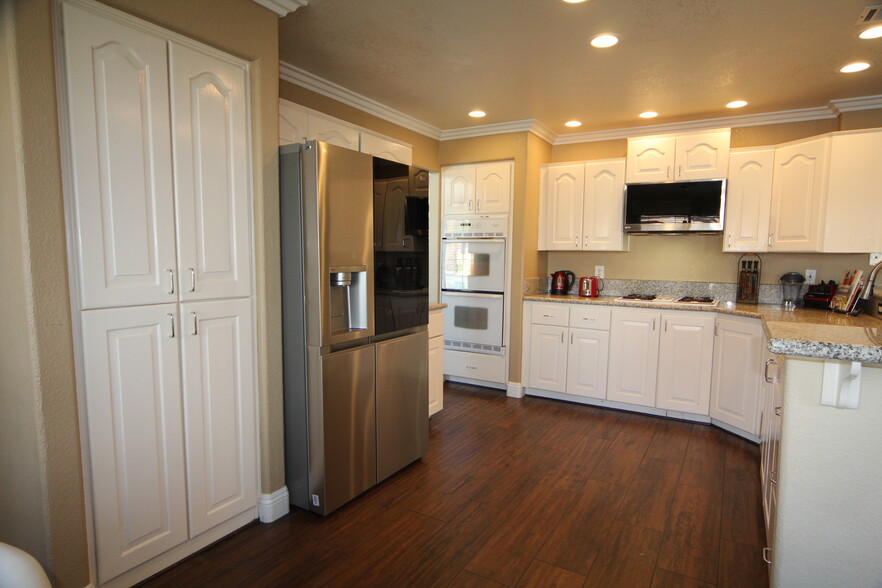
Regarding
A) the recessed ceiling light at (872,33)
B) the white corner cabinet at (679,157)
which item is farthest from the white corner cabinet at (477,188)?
Answer: the recessed ceiling light at (872,33)

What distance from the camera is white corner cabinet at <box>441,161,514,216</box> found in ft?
14.3

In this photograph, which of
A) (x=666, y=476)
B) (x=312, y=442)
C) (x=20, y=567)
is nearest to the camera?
(x=20, y=567)

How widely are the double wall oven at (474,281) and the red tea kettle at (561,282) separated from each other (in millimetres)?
558

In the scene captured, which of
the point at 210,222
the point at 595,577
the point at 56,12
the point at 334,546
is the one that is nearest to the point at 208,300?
the point at 210,222

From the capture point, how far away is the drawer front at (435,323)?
341 cm

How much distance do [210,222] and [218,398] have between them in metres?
0.77

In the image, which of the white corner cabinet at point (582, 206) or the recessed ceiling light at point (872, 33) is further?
the white corner cabinet at point (582, 206)

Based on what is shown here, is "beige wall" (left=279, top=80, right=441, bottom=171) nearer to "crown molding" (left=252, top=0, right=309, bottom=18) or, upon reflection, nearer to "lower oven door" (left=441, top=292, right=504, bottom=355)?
"crown molding" (left=252, top=0, right=309, bottom=18)

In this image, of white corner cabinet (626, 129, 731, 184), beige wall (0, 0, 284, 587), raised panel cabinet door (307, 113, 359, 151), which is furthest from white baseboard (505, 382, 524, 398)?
beige wall (0, 0, 284, 587)

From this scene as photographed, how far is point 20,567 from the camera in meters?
1.00

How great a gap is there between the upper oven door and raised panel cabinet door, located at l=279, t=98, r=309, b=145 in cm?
212

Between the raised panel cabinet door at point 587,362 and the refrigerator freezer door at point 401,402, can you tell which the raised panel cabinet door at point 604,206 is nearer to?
the raised panel cabinet door at point 587,362

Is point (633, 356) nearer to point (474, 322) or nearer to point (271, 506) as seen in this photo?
point (474, 322)

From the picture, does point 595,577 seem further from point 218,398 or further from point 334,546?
point 218,398
